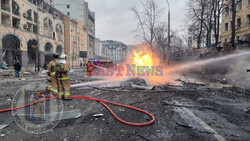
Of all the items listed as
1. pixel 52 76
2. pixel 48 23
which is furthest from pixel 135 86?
pixel 48 23

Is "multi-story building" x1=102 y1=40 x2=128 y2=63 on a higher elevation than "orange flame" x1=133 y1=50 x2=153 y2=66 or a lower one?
higher

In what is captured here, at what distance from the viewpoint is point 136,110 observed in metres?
3.89

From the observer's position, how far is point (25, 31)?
24953mm

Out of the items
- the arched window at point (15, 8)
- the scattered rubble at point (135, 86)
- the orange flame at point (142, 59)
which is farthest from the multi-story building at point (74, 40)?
the scattered rubble at point (135, 86)

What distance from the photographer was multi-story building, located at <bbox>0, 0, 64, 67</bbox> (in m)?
21.5

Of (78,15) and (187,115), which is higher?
(78,15)

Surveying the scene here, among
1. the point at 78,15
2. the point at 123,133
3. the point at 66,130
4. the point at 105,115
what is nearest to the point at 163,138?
the point at 123,133

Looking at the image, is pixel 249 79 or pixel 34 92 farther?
pixel 249 79

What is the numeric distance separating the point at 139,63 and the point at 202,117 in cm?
1486

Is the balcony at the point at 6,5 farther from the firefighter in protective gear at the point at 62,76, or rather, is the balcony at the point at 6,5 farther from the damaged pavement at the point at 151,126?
the damaged pavement at the point at 151,126

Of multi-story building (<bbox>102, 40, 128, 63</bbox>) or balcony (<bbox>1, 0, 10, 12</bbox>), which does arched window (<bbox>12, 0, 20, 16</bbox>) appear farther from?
multi-story building (<bbox>102, 40, 128, 63</bbox>)

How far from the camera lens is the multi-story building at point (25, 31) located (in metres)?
21.5

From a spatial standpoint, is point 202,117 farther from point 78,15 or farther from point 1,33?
point 78,15

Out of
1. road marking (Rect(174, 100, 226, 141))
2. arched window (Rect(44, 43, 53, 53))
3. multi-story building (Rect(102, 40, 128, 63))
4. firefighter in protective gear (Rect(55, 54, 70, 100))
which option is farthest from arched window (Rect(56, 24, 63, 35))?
multi-story building (Rect(102, 40, 128, 63))
